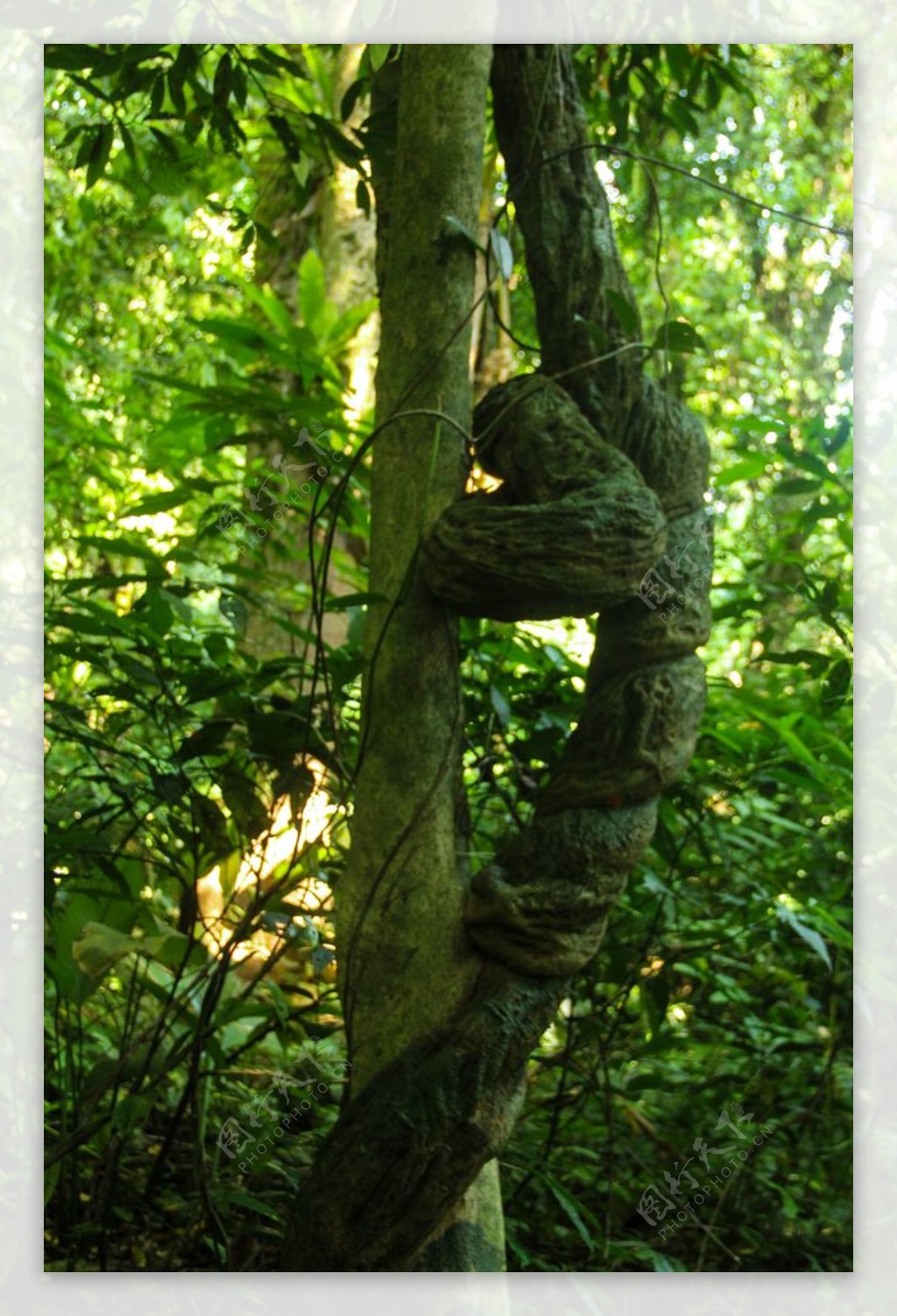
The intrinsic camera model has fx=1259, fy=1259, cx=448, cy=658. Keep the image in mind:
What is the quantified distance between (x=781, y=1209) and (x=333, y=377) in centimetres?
121

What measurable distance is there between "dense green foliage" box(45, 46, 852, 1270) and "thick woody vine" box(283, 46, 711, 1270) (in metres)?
0.09

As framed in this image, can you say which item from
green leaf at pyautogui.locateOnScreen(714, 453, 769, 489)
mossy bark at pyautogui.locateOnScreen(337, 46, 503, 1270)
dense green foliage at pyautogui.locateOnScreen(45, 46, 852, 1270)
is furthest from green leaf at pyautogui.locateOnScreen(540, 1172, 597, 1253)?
green leaf at pyautogui.locateOnScreen(714, 453, 769, 489)

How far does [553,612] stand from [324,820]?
596 millimetres

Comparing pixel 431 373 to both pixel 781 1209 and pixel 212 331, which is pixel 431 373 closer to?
pixel 212 331

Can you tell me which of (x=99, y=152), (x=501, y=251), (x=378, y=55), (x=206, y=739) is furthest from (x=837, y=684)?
(x=99, y=152)

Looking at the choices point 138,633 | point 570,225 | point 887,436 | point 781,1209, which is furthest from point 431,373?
point 781,1209

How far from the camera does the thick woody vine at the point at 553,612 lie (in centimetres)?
127

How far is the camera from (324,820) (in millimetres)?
1782

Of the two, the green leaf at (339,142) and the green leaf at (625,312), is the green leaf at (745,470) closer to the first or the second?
the green leaf at (625,312)

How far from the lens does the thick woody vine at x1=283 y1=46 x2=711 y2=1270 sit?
4.17 feet

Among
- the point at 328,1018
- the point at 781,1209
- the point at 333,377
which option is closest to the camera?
the point at 781,1209

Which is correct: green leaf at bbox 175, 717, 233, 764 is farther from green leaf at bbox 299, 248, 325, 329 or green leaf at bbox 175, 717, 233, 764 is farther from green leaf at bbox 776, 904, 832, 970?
green leaf at bbox 776, 904, 832, 970

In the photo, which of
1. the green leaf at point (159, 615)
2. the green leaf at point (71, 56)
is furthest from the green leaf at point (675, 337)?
the green leaf at point (71, 56)

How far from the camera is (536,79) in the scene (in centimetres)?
149
